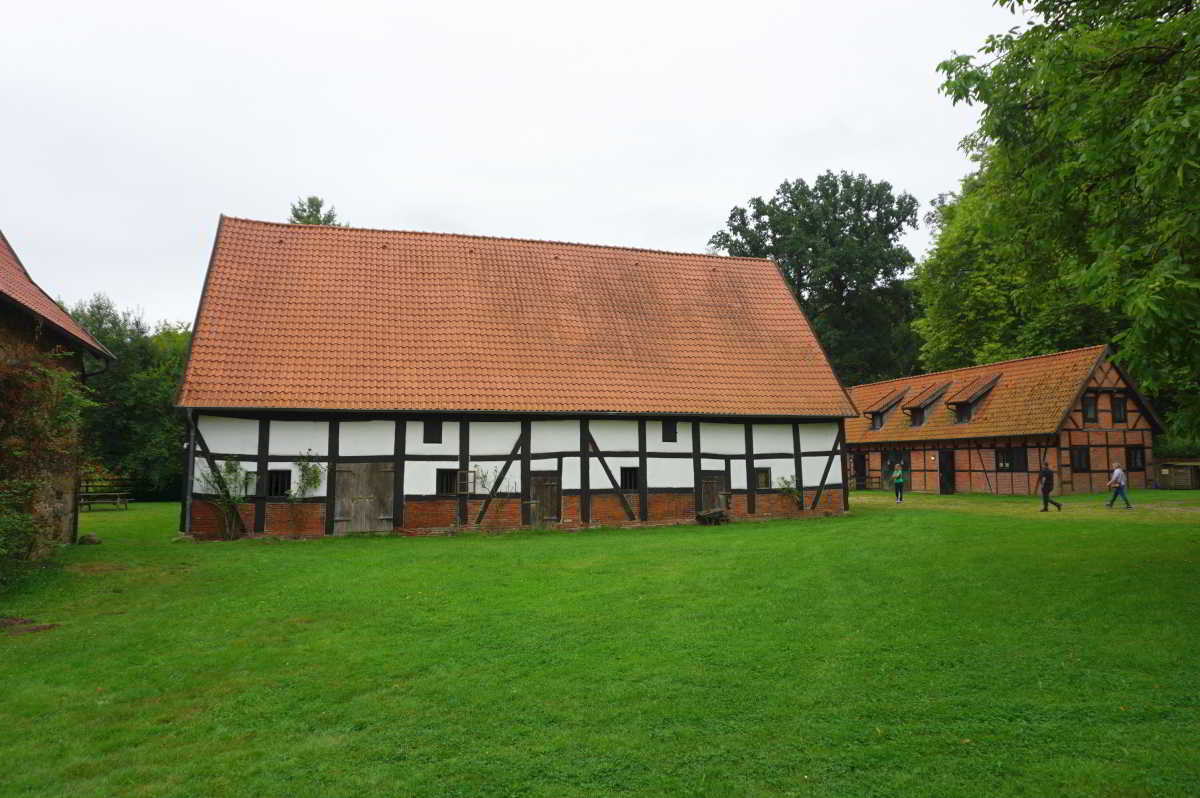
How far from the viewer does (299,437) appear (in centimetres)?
1772

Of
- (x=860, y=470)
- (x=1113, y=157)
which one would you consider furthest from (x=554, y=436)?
(x=860, y=470)

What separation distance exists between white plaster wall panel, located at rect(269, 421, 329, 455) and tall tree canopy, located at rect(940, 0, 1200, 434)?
1396 cm

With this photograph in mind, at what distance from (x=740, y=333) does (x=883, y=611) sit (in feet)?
49.1

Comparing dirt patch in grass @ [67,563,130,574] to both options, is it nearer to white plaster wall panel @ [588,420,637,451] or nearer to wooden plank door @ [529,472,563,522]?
wooden plank door @ [529,472,563,522]

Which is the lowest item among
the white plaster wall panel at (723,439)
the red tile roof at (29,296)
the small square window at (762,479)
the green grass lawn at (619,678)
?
the green grass lawn at (619,678)

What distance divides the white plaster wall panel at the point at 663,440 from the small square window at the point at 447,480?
4850 millimetres

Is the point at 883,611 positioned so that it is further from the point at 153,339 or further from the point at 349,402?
the point at 153,339

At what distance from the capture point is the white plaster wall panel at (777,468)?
68.5ft

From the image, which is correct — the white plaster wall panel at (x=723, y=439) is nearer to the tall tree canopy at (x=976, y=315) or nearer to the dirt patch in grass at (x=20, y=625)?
the dirt patch in grass at (x=20, y=625)

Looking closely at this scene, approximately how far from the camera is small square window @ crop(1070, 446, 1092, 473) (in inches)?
1106

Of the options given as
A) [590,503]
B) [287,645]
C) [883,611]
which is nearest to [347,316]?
[590,503]

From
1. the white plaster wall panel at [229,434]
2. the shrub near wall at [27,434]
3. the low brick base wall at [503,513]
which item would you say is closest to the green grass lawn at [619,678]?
the shrub near wall at [27,434]

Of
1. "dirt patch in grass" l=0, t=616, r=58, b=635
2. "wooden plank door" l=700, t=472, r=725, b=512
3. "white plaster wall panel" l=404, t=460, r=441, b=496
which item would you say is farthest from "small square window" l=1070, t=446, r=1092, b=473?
"dirt patch in grass" l=0, t=616, r=58, b=635

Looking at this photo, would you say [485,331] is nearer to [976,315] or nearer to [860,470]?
[860,470]
